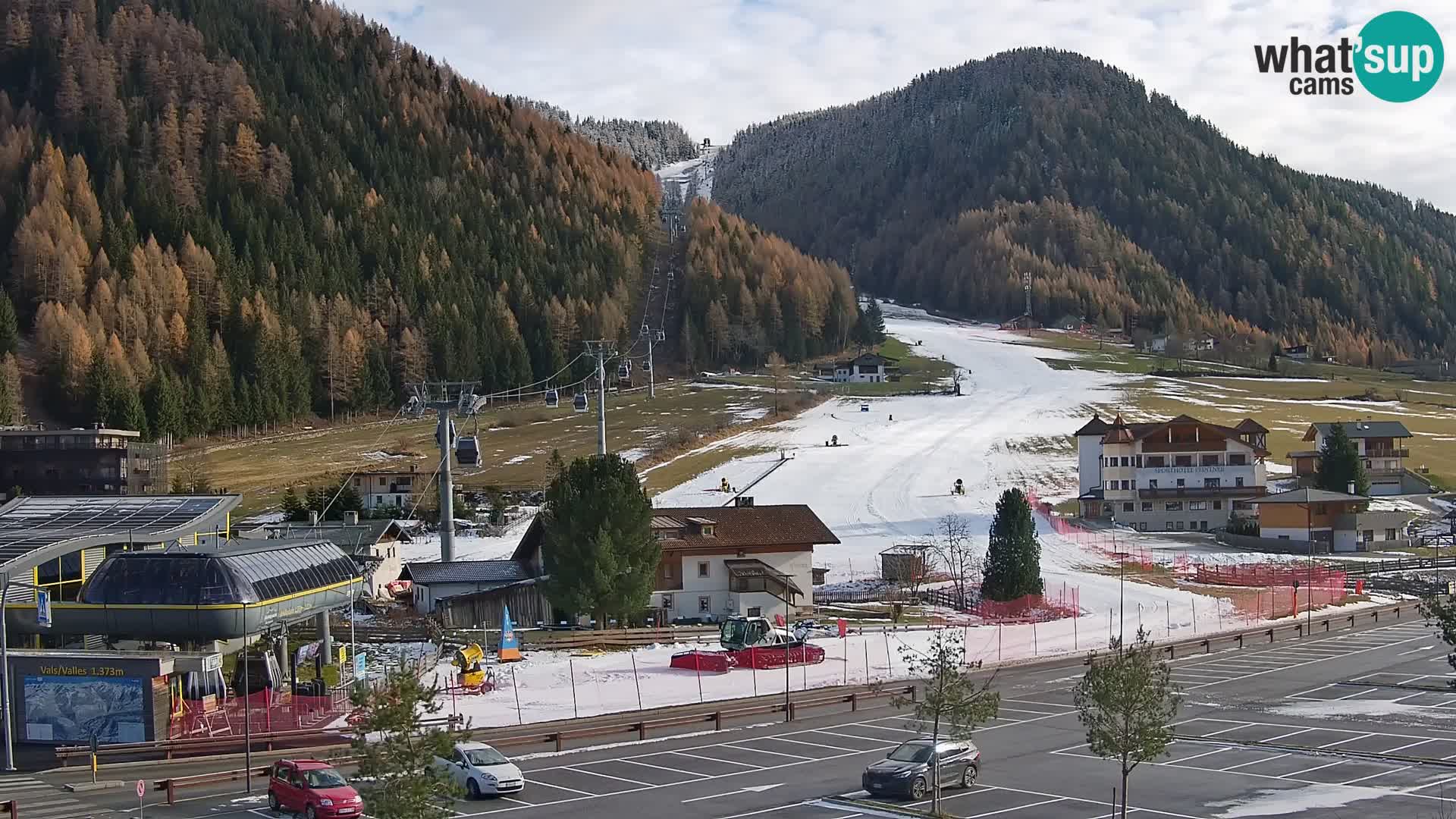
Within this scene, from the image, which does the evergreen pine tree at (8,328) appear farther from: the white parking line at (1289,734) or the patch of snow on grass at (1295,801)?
the patch of snow on grass at (1295,801)

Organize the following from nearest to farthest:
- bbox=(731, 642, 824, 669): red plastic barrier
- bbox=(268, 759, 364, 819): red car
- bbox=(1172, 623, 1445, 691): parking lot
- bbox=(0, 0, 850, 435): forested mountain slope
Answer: bbox=(268, 759, 364, 819): red car → bbox=(1172, 623, 1445, 691): parking lot → bbox=(731, 642, 824, 669): red plastic barrier → bbox=(0, 0, 850, 435): forested mountain slope

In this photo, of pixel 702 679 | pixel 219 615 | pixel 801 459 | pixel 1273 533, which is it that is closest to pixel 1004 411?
pixel 801 459

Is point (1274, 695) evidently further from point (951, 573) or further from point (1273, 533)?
point (1273, 533)

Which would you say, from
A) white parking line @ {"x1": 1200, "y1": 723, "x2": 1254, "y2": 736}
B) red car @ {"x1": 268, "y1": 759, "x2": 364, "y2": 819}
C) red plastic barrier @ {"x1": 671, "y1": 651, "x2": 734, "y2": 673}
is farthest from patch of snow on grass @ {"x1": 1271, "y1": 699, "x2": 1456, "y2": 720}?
red car @ {"x1": 268, "y1": 759, "x2": 364, "y2": 819}

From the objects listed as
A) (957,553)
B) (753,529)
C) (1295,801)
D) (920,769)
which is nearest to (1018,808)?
(920,769)

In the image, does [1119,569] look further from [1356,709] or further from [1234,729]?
[1234,729]

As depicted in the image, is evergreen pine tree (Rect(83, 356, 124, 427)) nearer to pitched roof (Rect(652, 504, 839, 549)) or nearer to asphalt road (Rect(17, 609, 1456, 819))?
pitched roof (Rect(652, 504, 839, 549))
